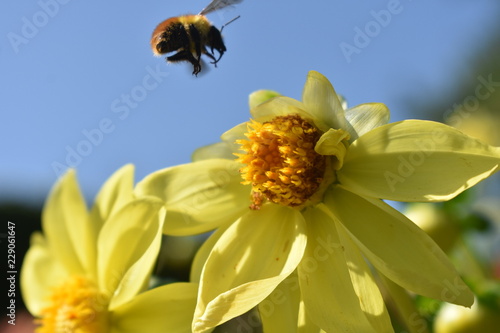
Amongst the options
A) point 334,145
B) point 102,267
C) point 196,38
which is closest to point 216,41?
point 196,38

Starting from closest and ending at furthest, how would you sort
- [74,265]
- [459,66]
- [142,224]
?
[142,224]
[74,265]
[459,66]

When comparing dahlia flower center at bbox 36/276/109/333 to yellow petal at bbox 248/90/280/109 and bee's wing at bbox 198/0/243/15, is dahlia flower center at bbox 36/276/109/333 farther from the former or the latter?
bee's wing at bbox 198/0/243/15

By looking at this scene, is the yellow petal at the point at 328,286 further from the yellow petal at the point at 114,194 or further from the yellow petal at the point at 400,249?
the yellow petal at the point at 114,194

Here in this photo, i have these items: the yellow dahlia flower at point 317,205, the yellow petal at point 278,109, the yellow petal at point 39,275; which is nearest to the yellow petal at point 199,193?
the yellow dahlia flower at point 317,205

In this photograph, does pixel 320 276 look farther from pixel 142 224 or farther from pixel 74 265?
pixel 74 265

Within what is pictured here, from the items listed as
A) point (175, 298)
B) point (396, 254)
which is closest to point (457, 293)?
point (396, 254)
